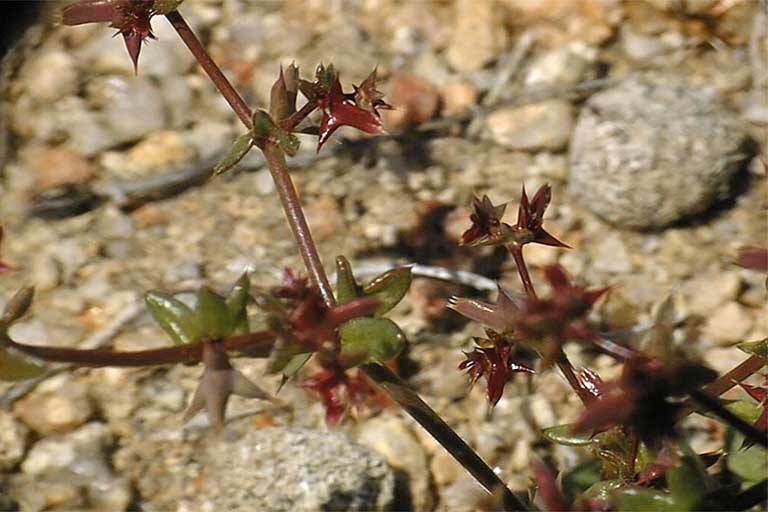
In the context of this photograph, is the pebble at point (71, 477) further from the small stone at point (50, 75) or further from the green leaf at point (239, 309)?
the small stone at point (50, 75)

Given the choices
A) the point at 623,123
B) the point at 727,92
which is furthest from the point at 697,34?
the point at 623,123

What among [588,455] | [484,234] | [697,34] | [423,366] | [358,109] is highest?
[697,34]

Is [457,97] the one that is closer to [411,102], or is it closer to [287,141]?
[411,102]

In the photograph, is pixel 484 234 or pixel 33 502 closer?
pixel 484 234

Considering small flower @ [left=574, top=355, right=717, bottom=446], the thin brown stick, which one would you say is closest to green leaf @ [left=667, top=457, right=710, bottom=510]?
small flower @ [left=574, top=355, right=717, bottom=446]

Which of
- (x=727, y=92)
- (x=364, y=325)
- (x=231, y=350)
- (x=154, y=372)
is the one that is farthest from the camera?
(x=727, y=92)

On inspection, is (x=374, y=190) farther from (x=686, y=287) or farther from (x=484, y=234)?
(x=484, y=234)

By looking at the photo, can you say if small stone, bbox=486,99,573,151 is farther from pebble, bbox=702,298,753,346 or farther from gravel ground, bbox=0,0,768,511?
pebble, bbox=702,298,753,346
